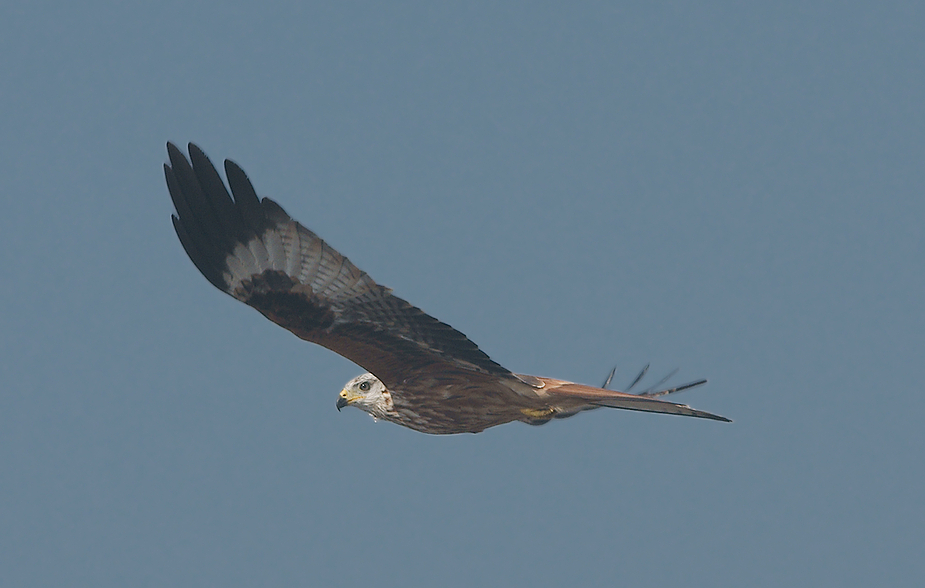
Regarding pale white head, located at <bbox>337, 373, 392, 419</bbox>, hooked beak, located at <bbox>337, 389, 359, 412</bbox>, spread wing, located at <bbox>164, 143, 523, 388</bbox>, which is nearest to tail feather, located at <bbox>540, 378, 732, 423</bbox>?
spread wing, located at <bbox>164, 143, 523, 388</bbox>

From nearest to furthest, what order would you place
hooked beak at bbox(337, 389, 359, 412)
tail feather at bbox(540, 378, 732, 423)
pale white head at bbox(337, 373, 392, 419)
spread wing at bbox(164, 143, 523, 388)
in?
1. spread wing at bbox(164, 143, 523, 388)
2. tail feather at bbox(540, 378, 732, 423)
3. pale white head at bbox(337, 373, 392, 419)
4. hooked beak at bbox(337, 389, 359, 412)

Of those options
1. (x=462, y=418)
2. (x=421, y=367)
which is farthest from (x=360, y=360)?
(x=462, y=418)

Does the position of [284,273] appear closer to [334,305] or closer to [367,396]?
[334,305]

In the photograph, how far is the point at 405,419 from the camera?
9.37m

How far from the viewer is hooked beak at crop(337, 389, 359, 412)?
9648 mm

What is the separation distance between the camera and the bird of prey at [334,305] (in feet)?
25.8

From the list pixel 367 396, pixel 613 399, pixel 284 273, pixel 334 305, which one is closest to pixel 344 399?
pixel 367 396

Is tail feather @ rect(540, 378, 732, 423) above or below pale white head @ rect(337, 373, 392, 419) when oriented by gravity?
above

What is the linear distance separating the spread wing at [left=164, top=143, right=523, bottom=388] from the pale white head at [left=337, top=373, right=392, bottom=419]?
104 centimetres

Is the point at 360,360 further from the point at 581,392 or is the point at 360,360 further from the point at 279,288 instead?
the point at 581,392

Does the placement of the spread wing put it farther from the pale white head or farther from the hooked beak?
the hooked beak

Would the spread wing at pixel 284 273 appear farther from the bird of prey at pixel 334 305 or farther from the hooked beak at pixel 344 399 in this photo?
the hooked beak at pixel 344 399

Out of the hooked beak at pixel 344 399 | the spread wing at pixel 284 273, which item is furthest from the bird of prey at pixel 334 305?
the hooked beak at pixel 344 399

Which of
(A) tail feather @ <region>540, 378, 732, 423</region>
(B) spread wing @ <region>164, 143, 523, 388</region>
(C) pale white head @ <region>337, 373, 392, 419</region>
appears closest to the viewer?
(B) spread wing @ <region>164, 143, 523, 388</region>
